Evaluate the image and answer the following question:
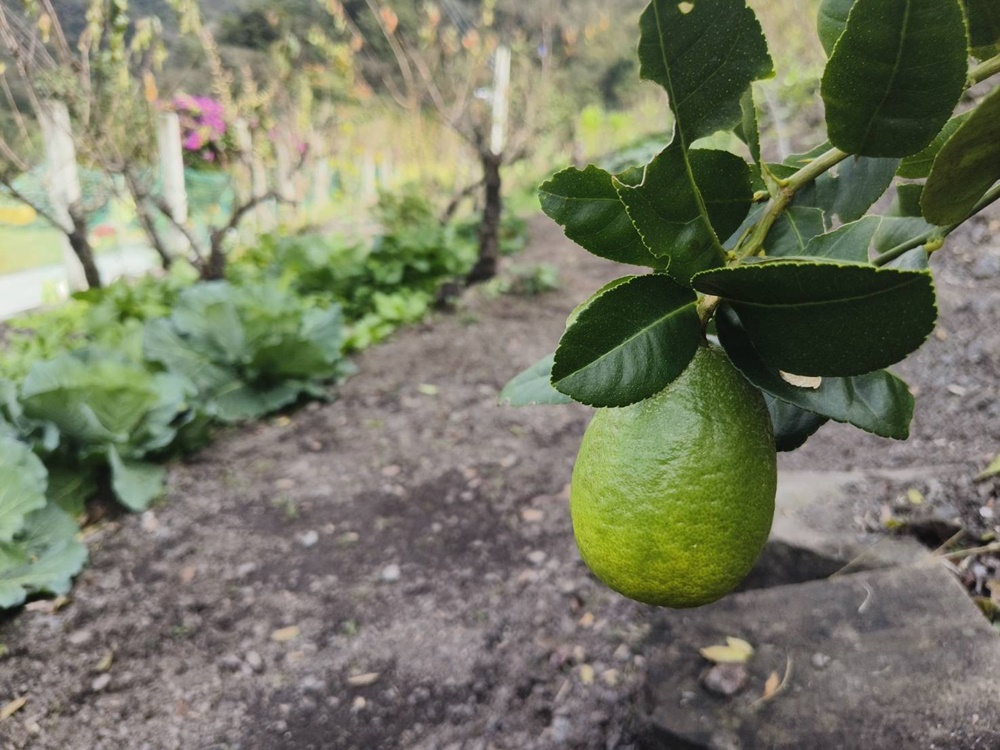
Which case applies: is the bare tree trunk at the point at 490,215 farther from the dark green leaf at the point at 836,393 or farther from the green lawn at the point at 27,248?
the dark green leaf at the point at 836,393

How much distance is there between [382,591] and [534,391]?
1.47m

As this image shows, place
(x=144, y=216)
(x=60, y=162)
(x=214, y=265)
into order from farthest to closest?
(x=214, y=265), (x=144, y=216), (x=60, y=162)

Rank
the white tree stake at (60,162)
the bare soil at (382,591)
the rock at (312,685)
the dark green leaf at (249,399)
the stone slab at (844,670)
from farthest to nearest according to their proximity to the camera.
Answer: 1. the white tree stake at (60,162)
2. the dark green leaf at (249,399)
3. the rock at (312,685)
4. the bare soil at (382,591)
5. the stone slab at (844,670)

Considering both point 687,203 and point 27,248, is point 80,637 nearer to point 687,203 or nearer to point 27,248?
point 687,203

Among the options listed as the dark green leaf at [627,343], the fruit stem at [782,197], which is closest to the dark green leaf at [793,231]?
the fruit stem at [782,197]

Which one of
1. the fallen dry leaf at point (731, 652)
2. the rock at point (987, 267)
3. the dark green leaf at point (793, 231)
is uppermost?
the dark green leaf at point (793, 231)

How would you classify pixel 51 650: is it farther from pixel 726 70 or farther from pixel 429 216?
pixel 429 216

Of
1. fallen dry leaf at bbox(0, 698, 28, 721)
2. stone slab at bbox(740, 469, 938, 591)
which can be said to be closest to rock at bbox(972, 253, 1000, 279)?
stone slab at bbox(740, 469, 938, 591)

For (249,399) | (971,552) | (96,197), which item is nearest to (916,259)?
(971,552)

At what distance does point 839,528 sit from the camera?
63.6 inches

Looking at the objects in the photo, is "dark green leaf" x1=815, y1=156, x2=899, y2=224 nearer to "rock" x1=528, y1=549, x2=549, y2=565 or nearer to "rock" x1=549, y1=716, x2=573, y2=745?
"rock" x1=549, y1=716, x2=573, y2=745

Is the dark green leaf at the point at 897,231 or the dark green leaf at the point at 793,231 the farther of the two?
the dark green leaf at the point at 897,231

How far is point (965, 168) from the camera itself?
0.51m

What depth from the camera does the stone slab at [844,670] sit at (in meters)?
1.01
